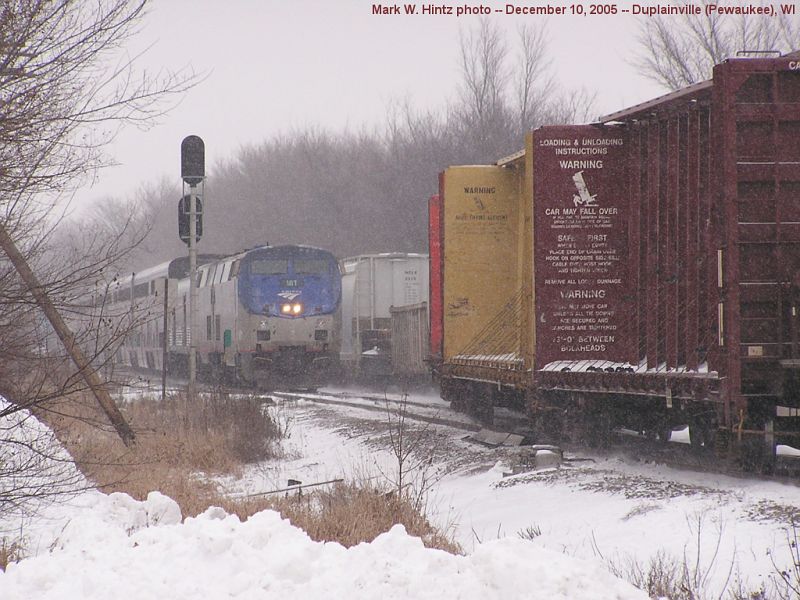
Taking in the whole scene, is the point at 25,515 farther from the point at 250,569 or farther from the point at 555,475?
the point at 555,475

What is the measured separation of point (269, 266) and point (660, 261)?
15.6 meters

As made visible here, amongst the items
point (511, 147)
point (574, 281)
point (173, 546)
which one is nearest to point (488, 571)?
point (173, 546)

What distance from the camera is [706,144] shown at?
33.5ft

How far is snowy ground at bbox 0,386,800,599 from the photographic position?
195 inches

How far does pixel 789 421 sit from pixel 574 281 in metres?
3.47

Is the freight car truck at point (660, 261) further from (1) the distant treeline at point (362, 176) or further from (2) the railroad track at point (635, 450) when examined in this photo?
(1) the distant treeline at point (362, 176)

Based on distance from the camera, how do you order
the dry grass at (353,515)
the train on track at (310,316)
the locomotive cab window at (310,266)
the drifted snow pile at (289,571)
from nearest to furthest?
the drifted snow pile at (289,571) → the dry grass at (353,515) → the train on track at (310,316) → the locomotive cab window at (310,266)

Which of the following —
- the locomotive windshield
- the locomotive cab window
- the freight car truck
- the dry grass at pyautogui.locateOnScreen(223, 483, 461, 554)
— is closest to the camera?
the dry grass at pyautogui.locateOnScreen(223, 483, 461, 554)

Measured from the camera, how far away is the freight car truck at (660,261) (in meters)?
9.32

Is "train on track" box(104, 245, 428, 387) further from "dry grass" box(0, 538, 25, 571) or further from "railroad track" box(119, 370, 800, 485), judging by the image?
"dry grass" box(0, 538, 25, 571)

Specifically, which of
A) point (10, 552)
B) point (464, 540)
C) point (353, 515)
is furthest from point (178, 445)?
point (10, 552)

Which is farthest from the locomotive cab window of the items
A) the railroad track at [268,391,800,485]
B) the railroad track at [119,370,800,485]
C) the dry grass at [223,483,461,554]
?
the dry grass at [223,483,461,554]

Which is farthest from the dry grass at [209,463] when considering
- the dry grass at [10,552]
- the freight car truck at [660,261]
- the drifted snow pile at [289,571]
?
the freight car truck at [660,261]

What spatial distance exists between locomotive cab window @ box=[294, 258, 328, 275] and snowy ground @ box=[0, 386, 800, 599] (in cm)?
1331
